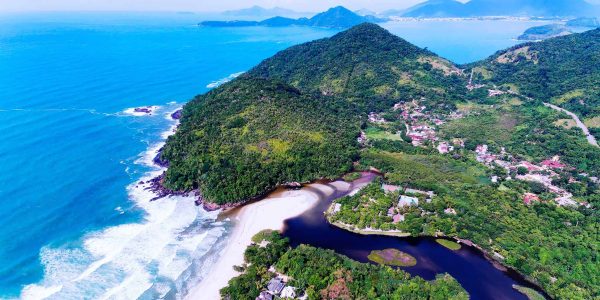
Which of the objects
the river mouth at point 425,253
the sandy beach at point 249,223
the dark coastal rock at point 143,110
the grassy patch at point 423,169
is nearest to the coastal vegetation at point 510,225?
the river mouth at point 425,253

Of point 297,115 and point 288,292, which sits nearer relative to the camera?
point 288,292

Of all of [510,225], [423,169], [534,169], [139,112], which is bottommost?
[510,225]

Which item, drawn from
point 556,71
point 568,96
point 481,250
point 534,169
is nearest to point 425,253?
point 481,250

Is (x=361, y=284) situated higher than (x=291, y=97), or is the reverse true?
(x=291, y=97)

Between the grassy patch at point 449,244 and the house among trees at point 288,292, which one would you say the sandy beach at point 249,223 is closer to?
the house among trees at point 288,292

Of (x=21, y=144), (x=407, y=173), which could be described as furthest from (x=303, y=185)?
(x=21, y=144)

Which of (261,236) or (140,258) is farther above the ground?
(261,236)

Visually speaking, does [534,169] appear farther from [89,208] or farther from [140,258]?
[89,208]

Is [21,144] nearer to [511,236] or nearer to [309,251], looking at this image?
[309,251]
